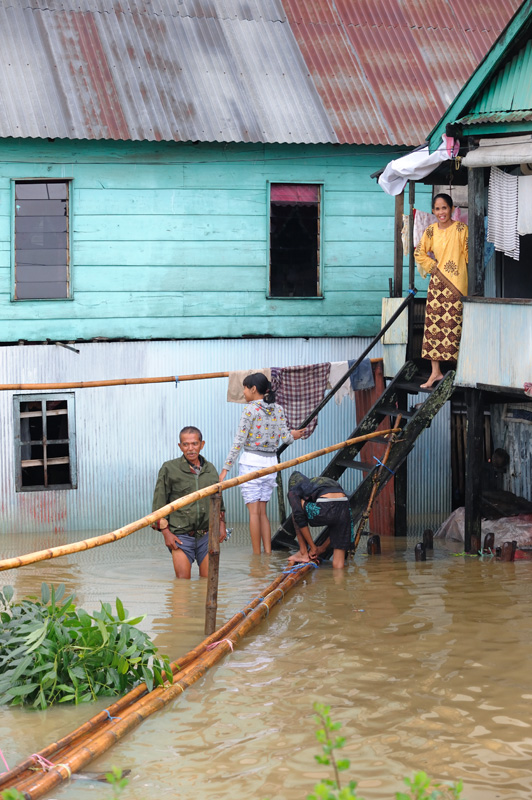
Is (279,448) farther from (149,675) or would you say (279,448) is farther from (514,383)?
(149,675)

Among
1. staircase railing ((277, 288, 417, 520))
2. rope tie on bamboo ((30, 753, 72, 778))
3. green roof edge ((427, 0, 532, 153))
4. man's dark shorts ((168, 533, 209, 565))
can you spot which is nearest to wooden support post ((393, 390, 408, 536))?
staircase railing ((277, 288, 417, 520))

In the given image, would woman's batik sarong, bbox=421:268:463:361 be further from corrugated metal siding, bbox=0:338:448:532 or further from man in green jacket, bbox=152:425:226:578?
man in green jacket, bbox=152:425:226:578

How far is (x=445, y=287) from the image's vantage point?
10.6m

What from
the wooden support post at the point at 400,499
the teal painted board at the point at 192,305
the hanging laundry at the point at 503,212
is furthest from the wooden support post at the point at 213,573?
the teal painted board at the point at 192,305

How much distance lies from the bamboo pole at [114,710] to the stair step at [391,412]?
3.44m

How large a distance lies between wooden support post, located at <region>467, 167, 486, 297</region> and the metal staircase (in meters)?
0.94

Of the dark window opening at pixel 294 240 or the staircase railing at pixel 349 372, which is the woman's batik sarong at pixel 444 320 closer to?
the staircase railing at pixel 349 372

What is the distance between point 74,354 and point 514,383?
5.25 metres

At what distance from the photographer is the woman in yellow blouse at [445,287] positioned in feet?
34.8

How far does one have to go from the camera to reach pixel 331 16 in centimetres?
1395

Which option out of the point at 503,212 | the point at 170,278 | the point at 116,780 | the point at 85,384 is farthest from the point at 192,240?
the point at 116,780

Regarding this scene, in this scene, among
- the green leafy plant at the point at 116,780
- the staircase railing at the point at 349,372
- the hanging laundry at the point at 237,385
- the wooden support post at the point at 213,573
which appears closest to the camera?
the green leafy plant at the point at 116,780

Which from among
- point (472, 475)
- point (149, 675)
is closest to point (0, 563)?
point (149, 675)

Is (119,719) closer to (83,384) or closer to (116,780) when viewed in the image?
(116,780)
